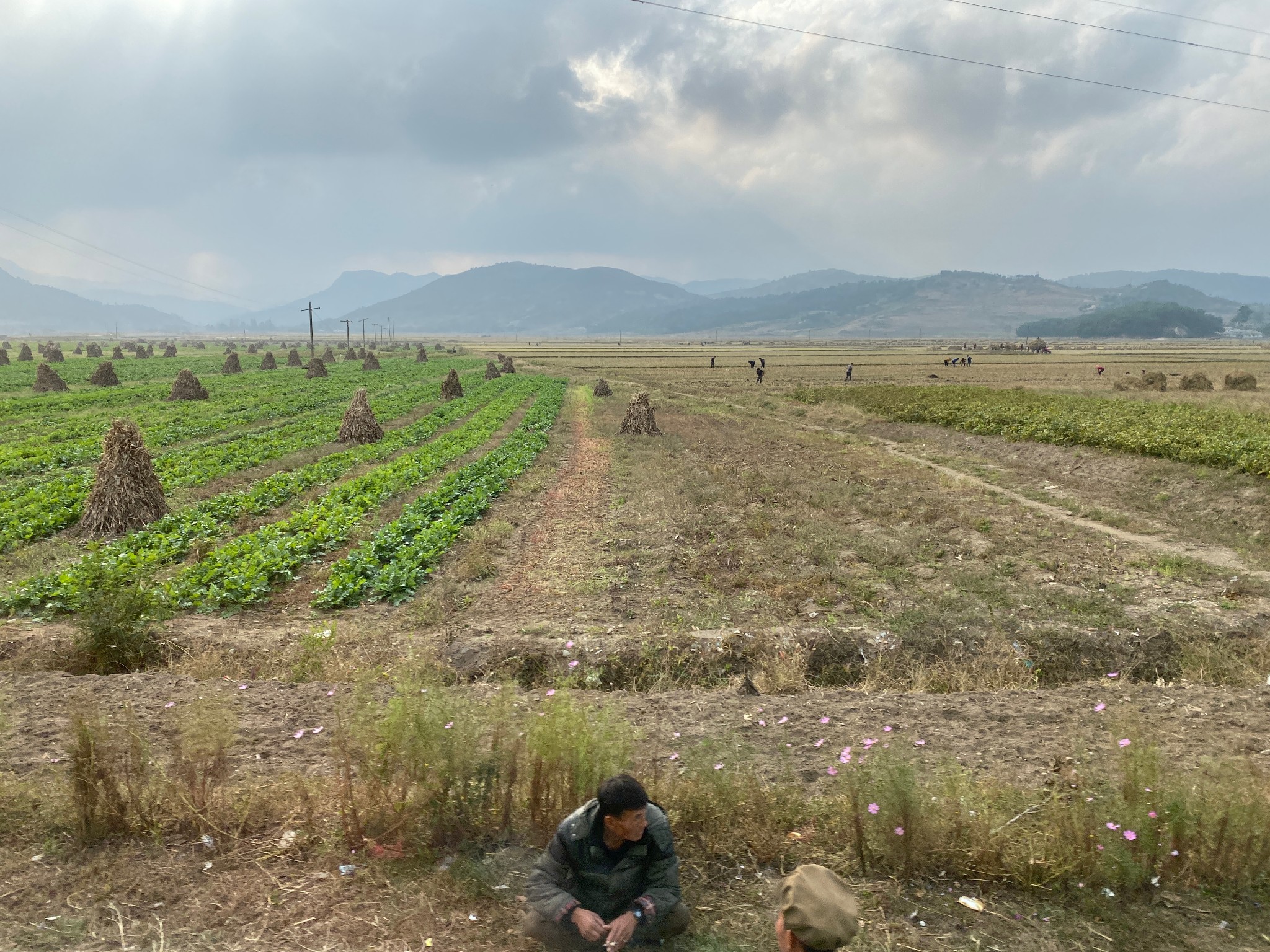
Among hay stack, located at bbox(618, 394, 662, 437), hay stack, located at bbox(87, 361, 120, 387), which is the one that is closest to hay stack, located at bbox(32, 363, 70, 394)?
hay stack, located at bbox(87, 361, 120, 387)

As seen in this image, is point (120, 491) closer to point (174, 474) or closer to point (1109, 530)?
point (174, 474)

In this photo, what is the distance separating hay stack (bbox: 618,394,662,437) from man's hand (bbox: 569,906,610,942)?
23.6 m

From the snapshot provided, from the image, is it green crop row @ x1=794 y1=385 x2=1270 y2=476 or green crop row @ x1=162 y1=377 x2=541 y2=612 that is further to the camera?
green crop row @ x1=794 y1=385 x2=1270 y2=476

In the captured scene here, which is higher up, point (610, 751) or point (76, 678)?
point (610, 751)

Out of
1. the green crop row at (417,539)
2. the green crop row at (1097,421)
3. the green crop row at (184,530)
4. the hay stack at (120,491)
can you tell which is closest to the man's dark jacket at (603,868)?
the green crop row at (184,530)

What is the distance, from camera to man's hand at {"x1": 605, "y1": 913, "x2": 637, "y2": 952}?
12.1ft

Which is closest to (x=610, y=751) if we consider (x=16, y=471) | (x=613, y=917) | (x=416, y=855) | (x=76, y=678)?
(x=613, y=917)

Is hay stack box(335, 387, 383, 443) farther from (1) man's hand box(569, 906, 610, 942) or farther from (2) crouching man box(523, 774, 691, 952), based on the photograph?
(1) man's hand box(569, 906, 610, 942)

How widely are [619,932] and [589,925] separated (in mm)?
169

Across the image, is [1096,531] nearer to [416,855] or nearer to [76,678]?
[416,855]

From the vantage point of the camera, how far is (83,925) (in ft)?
13.1

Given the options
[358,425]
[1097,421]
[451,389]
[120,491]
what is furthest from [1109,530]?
[451,389]

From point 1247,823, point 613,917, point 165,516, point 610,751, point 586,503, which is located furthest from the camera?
point 586,503

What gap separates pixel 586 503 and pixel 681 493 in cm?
245
